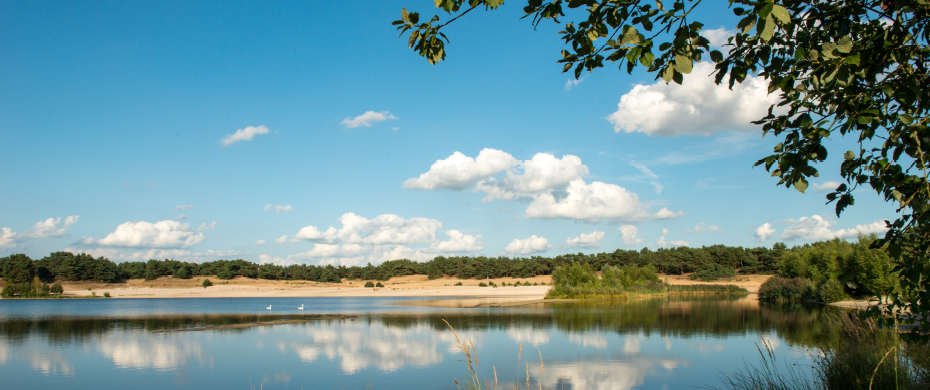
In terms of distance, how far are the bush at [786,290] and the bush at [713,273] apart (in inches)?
1787

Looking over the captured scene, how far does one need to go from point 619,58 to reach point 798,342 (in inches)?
946

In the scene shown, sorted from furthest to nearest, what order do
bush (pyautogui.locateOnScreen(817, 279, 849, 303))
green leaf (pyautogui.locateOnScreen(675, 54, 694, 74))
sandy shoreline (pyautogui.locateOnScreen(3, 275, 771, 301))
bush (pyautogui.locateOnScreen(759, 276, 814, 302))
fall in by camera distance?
sandy shoreline (pyautogui.locateOnScreen(3, 275, 771, 301)) → bush (pyautogui.locateOnScreen(759, 276, 814, 302)) → bush (pyautogui.locateOnScreen(817, 279, 849, 303)) → green leaf (pyautogui.locateOnScreen(675, 54, 694, 74))

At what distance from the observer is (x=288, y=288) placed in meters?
102

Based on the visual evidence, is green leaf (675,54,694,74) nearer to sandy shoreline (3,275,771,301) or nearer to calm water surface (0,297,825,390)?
calm water surface (0,297,825,390)

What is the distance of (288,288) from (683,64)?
107922mm

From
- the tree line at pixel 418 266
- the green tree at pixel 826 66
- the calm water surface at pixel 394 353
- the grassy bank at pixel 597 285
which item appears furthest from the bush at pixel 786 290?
the green tree at pixel 826 66

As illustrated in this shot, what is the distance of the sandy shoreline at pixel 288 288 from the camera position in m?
85.6

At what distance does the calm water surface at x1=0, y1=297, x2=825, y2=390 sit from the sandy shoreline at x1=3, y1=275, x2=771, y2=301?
167 ft

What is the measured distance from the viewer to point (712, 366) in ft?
56.0

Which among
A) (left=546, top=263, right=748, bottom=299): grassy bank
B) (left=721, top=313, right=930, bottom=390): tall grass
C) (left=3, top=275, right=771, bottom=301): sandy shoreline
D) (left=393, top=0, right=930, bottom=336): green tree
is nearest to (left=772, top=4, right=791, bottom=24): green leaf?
(left=393, top=0, right=930, bottom=336): green tree

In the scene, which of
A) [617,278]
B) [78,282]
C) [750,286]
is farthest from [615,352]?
[78,282]

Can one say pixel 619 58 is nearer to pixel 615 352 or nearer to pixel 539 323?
pixel 615 352

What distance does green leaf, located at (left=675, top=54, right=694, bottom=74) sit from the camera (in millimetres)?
2713

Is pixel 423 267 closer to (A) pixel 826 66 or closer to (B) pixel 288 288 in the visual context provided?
(B) pixel 288 288
